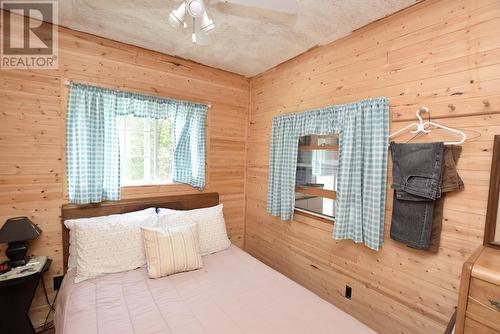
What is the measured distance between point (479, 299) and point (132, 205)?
2.54 metres

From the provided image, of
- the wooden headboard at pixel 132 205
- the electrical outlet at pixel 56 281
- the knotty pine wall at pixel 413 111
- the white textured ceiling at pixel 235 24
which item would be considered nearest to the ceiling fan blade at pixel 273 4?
the white textured ceiling at pixel 235 24

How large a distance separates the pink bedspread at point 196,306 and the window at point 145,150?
0.99m

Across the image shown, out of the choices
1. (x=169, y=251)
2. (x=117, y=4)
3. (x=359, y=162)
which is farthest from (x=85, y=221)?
(x=359, y=162)

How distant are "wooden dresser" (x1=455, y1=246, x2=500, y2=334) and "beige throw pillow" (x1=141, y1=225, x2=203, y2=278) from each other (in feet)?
5.48

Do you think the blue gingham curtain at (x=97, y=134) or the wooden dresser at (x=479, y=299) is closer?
the wooden dresser at (x=479, y=299)

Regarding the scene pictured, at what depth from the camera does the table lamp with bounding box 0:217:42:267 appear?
177cm

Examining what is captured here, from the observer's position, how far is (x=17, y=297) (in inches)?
68.5

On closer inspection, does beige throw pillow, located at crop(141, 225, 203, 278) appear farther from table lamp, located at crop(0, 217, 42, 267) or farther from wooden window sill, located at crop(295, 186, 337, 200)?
wooden window sill, located at crop(295, 186, 337, 200)

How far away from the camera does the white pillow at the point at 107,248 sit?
5.97 ft

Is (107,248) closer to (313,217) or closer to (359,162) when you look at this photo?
(313,217)

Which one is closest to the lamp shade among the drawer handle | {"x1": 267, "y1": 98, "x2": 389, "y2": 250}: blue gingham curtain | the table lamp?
the table lamp

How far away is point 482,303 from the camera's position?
1.05 metres

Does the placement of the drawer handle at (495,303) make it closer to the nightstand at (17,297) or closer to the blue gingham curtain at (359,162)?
the blue gingham curtain at (359,162)

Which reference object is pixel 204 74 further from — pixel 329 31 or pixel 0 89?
pixel 0 89
